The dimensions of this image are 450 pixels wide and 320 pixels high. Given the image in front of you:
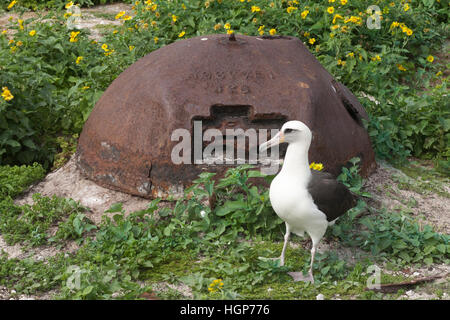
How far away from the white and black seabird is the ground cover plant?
0.36m

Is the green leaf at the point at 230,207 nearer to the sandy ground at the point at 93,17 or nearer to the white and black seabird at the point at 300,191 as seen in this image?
the white and black seabird at the point at 300,191

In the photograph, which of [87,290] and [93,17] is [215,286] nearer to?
[87,290]

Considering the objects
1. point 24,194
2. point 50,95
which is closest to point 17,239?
point 24,194

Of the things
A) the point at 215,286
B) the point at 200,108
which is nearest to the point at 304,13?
the point at 200,108

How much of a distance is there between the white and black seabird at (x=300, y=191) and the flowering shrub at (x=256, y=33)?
1832 millimetres

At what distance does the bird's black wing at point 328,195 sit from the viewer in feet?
12.4

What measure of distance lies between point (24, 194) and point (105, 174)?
0.76m

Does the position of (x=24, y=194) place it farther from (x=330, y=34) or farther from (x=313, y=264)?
(x=330, y=34)

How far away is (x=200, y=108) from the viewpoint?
4.41 metres

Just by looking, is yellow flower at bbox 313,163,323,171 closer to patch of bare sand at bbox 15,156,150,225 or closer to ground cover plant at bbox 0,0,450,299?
ground cover plant at bbox 0,0,450,299

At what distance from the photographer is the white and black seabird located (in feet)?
12.2

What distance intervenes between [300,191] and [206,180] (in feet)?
2.55

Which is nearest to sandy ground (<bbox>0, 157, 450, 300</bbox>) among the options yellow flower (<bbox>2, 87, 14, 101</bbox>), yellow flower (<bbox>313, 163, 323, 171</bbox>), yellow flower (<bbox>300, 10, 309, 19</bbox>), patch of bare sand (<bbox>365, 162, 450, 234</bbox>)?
patch of bare sand (<bbox>365, 162, 450, 234</bbox>)

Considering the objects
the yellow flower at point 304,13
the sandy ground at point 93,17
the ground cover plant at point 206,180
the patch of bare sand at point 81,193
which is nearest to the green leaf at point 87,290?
the ground cover plant at point 206,180
